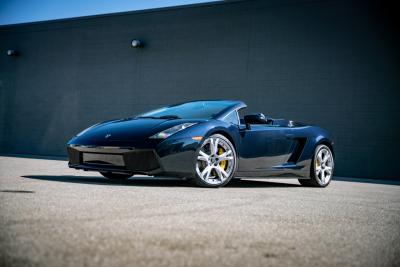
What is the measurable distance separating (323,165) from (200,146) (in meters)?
2.69

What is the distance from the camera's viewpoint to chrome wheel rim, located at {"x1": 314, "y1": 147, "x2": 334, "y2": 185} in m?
7.89

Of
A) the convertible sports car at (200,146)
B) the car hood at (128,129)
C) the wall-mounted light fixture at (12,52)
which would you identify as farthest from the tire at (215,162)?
the wall-mounted light fixture at (12,52)

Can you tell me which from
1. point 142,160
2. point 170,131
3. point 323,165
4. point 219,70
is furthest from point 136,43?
point 142,160

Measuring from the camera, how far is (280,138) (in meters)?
7.25

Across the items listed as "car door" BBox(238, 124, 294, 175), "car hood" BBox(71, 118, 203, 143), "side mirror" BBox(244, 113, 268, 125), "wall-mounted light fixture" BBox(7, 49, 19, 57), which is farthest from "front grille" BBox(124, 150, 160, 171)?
→ "wall-mounted light fixture" BBox(7, 49, 19, 57)

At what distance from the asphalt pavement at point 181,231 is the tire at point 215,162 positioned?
1228 millimetres

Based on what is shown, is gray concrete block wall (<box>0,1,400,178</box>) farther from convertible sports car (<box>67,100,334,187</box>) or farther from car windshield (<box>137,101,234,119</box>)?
car windshield (<box>137,101,234,119</box>)

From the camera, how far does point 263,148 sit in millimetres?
6973

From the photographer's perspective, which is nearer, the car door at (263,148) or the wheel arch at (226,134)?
the wheel arch at (226,134)

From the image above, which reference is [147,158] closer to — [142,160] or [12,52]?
[142,160]

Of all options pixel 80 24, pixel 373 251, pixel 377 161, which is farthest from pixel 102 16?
pixel 373 251

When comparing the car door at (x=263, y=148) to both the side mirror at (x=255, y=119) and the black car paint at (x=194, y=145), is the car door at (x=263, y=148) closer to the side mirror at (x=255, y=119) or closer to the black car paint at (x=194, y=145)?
the black car paint at (x=194, y=145)

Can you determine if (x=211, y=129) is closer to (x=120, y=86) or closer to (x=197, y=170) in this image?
(x=197, y=170)

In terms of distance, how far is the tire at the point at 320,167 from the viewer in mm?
7797
